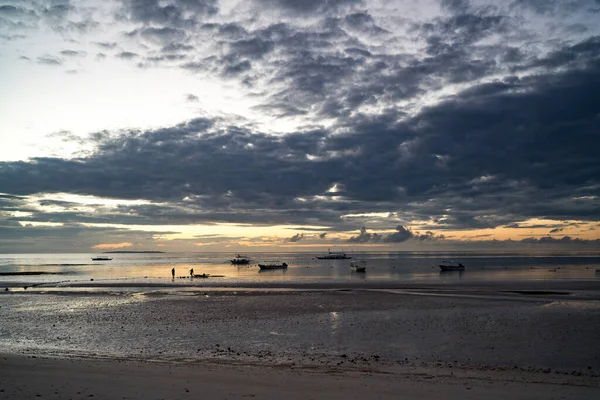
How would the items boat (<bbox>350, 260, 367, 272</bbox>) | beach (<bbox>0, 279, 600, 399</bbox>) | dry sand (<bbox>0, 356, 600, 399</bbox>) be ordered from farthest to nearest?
boat (<bbox>350, 260, 367, 272</bbox>) < beach (<bbox>0, 279, 600, 399</bbox>) < dry sand (<bbox>0, 356, 600, 399</bbox>)

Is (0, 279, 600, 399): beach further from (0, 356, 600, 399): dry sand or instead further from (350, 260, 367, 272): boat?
(350, 260, 367, 272): boat

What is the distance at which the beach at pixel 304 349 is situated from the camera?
45.7ft

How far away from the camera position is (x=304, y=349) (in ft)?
68.9

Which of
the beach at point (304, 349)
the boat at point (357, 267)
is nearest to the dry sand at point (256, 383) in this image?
the beach at point (304, 349)

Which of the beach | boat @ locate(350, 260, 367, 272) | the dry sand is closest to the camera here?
the dry sand

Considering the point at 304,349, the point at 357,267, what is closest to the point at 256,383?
the point at 304,349

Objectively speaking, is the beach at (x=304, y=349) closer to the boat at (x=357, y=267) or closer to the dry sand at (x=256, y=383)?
the dry sand at (x=256, y=383)

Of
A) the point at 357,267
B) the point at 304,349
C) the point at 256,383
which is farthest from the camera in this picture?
the point at 357,267

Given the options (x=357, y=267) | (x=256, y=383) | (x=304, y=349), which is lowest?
(x=357, y=267)

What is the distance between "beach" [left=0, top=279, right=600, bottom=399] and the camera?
1393cm

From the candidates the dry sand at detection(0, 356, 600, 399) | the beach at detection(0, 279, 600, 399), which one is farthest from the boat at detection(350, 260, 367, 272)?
the dry sand at detection(0, 356, 600, 399)

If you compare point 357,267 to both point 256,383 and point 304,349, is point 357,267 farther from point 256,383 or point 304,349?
point 256,383

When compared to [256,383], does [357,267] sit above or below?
below

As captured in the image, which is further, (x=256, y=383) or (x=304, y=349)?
(x=304, y=349)
